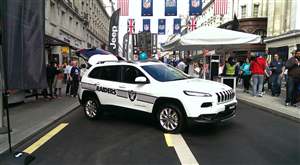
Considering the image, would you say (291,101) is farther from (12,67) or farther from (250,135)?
(12,67)

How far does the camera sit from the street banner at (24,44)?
20.6ft

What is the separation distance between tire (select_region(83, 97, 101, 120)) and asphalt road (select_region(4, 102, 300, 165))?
25cm

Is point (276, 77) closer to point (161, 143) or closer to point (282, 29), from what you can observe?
point (161, 143)

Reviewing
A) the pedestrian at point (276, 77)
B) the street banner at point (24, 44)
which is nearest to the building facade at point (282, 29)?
the pedestrian at point (276, 77)

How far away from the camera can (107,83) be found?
8648 mm

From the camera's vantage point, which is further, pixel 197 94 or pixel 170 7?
pixel 170 7

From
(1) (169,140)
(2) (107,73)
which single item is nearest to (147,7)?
(2) (107,73)

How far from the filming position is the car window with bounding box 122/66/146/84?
803 centimetres

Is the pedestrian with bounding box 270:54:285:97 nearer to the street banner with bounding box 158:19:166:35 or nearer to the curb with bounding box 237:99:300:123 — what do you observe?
the curb with bounding box 237:99:300:123

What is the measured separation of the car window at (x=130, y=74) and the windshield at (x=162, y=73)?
0.22m

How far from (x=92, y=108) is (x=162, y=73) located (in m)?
2.54

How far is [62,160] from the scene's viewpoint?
215 inches

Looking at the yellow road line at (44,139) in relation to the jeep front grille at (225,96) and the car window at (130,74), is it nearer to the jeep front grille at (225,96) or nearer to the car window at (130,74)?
the car window at (130,74)

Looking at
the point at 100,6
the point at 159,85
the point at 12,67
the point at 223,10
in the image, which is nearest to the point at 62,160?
the point at 12,67
